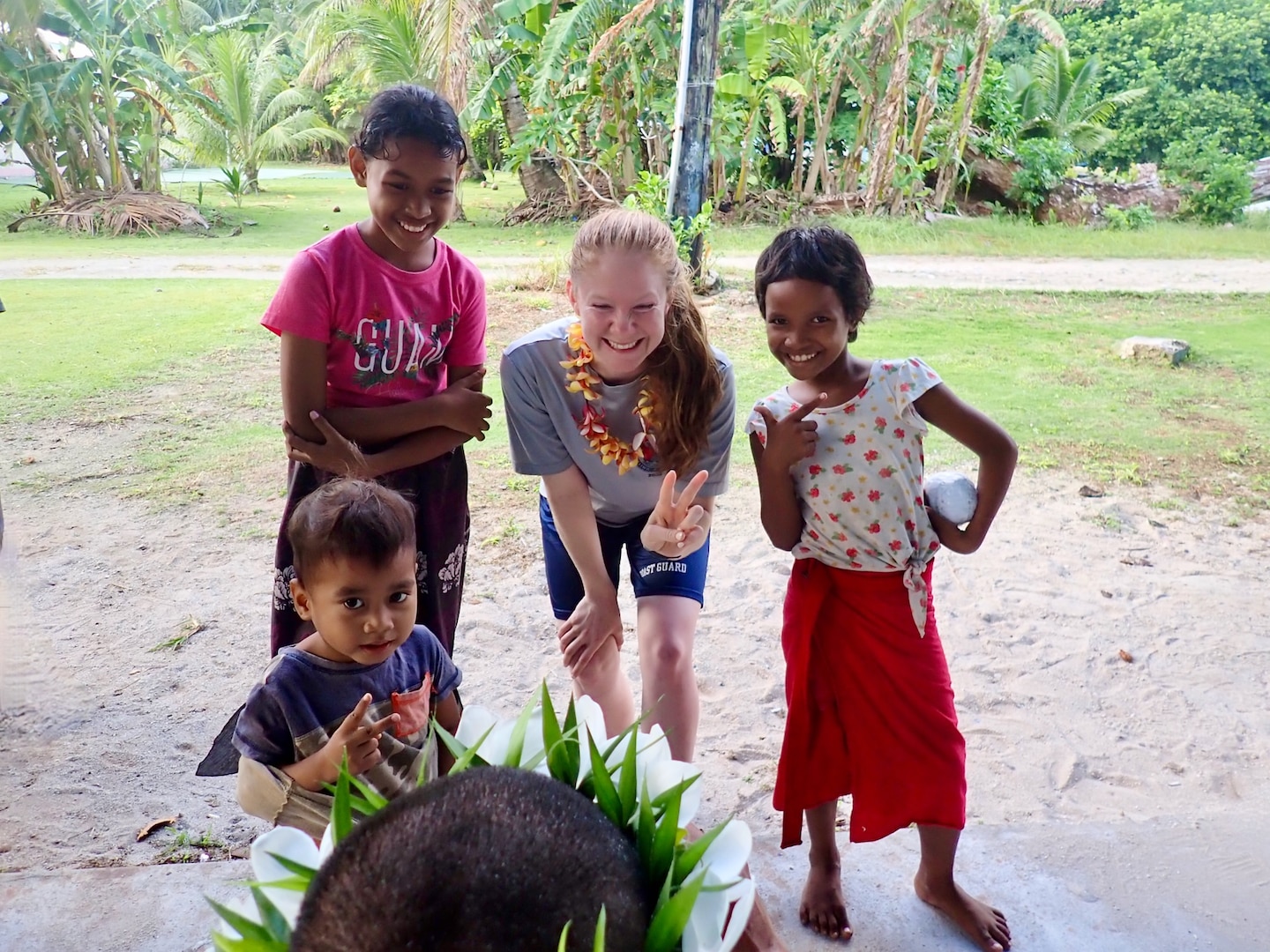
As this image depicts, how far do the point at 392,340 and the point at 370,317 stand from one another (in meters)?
0.05

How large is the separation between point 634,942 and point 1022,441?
15.5ft

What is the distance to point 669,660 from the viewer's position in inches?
73.0

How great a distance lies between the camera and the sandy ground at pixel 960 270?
24.9ft

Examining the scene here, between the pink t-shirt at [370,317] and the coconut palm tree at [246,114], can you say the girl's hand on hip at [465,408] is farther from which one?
the coconut palm tree at [246,114]

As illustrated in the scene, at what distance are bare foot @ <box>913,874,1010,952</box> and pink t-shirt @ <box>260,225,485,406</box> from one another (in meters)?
1.20

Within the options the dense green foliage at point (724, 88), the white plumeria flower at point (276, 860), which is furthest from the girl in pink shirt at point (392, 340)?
the dense green foliage at point (724, 88)

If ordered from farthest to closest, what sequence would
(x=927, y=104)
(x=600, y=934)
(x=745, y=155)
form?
(x=745, y=155) < (x=927, y=104) < (x=600, y=934)

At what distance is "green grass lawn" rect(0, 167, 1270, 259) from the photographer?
8305mm

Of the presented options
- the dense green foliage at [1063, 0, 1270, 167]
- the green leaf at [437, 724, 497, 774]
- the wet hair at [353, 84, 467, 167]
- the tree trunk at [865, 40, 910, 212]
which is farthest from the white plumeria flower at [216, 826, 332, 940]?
the tree trunk at [865, 40, 910, 212]

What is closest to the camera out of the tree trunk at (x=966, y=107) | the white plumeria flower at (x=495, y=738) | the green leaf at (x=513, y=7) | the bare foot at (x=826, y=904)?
the white plumeria flower at (x=495, y=738)

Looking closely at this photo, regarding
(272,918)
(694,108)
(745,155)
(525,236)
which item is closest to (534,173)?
(525,236)

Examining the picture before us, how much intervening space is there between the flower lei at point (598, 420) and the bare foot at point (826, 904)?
0.75 metres

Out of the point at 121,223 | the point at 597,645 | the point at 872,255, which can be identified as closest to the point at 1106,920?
the point at 597,645

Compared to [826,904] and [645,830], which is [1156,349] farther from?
[645,830]
